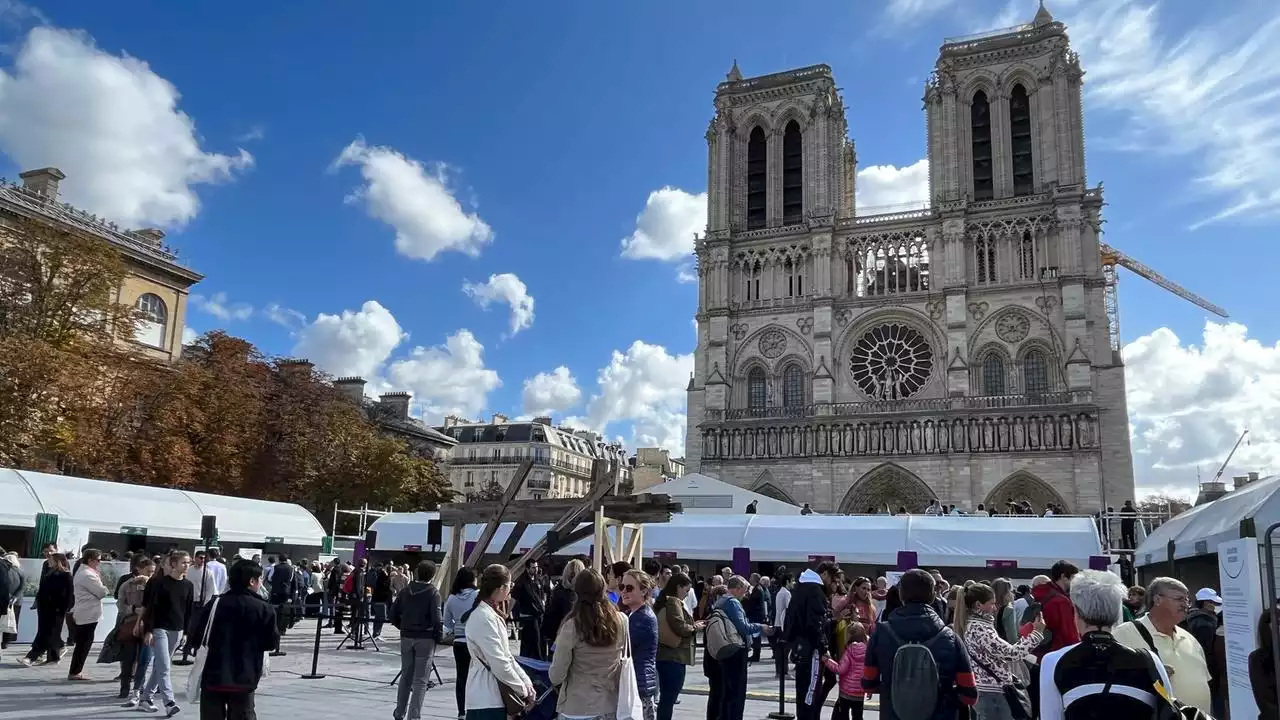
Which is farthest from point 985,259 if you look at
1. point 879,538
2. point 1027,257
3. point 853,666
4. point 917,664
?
point 917,664

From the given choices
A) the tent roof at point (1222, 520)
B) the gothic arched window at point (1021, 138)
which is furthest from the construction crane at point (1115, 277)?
the tent roof at point (1222, 520)

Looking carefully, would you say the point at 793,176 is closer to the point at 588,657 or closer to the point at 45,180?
the point at 45,180

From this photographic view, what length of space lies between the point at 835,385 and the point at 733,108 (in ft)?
52.1

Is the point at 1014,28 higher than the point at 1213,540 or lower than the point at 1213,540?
higher

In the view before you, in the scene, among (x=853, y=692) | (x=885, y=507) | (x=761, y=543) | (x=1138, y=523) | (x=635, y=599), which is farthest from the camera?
(x=885, y=507)

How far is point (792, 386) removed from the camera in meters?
43.0

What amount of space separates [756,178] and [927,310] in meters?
11.7

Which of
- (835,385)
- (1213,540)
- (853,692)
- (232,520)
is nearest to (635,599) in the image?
(853,692)

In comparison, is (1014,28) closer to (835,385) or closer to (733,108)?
(733,108)

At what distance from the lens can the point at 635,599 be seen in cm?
625

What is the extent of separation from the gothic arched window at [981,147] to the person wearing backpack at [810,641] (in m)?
37.0

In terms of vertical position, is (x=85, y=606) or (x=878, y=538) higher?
(x=878, y=538)

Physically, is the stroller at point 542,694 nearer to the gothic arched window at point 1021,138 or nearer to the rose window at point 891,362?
the rose window at point 891,362

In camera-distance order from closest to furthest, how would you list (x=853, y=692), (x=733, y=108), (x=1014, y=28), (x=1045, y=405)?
1. (x=853, y=692)
2. (x=1045, y=405)
3. (x=1014, y=28)
4. (x=733, y=108)
